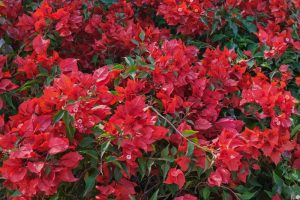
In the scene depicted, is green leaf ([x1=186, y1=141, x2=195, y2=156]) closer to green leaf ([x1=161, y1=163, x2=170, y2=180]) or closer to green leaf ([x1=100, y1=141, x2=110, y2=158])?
green leaf ([x1=161, y1=163, x2=170, y2=180])

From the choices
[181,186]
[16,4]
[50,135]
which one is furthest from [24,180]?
[16,4]

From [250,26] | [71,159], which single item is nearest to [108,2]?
[250,26]

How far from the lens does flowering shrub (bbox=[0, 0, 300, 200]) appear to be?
56.1 inches

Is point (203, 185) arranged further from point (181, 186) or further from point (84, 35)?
point (84, 35)

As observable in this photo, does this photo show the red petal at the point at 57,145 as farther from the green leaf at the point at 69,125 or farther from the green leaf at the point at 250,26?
the green leaf at the point at 250,26

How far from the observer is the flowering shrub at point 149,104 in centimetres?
142

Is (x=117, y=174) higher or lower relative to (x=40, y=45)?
lower

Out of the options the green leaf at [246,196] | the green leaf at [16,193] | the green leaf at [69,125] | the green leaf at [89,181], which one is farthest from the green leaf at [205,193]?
the green leaf at [16,193]

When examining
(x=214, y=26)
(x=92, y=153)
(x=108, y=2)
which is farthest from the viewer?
(x=108, y=2)

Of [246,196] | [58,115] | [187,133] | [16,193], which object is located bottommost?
[246,196]

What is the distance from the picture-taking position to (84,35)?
7.55 ft

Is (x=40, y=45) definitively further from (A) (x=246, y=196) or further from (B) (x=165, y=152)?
(A) (x=246, y=196)

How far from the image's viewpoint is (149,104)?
167 centimetres

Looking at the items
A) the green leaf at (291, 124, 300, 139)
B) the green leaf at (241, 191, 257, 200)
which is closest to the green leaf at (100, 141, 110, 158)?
the green leaf at (241, 191, 257, 200)
